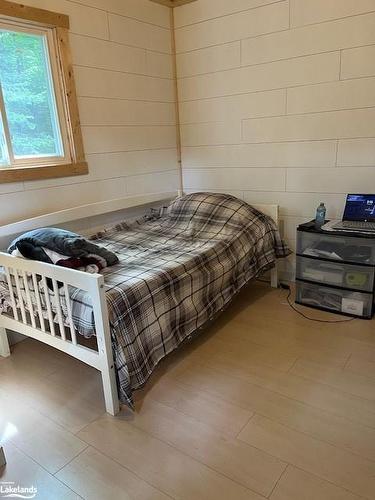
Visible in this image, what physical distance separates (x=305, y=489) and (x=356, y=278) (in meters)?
1.52

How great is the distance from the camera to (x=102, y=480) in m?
1.43

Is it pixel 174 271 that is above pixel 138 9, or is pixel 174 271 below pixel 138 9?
below

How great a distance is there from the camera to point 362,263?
96.5 inches

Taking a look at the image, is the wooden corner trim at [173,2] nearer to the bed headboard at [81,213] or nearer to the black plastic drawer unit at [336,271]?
the bed headboard at [81,213]

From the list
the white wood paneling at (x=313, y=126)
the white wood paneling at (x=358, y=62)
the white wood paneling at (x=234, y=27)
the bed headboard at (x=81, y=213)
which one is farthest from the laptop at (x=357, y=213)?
the bed headboard at (x=81, y=213)

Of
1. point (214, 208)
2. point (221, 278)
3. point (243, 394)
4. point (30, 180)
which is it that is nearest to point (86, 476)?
point (243, 394)

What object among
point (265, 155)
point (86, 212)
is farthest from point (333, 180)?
point (86, 212)

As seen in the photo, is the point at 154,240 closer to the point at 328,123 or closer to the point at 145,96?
the point at 145,96

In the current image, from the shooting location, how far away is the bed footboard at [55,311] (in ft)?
5.36

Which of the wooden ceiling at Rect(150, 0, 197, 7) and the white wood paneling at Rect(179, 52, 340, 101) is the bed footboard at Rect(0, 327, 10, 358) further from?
the wooden ceiling at Rect(150, 0, 197, 7)

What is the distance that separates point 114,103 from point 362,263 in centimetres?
215

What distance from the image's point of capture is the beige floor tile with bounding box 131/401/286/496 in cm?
141

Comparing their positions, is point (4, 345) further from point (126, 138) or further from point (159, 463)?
point (126, 138)

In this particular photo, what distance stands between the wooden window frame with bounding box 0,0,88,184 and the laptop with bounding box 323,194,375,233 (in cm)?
186
